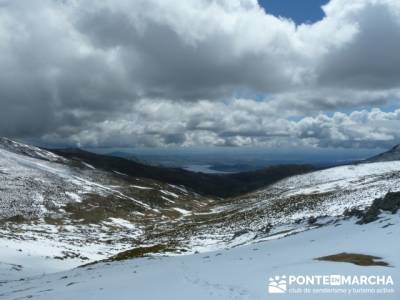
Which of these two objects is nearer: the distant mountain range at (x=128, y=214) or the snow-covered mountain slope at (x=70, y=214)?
the distant mountain range at (x=128, y=214)

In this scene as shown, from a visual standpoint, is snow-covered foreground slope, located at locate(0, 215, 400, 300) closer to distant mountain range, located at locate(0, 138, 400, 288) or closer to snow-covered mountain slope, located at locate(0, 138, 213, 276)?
distant mountain range, located at locate(0, 138, 400, 288)

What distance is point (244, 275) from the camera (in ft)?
68.5

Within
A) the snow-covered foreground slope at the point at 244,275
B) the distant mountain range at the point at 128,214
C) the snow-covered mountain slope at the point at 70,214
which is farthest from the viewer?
the snow-covered mountain slope at the point at 70,214

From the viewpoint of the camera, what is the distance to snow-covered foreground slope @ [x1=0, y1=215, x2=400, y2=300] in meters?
17.2

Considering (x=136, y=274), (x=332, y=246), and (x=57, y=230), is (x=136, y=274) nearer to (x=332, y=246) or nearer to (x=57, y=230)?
(x=332, y=246)

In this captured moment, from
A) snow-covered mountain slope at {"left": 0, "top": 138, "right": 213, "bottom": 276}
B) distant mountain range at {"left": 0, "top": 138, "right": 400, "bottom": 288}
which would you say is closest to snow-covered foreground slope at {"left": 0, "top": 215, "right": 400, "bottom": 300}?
distant mountain range at {"left": 0, "top": 138, "right": 400, "bottom": 288}

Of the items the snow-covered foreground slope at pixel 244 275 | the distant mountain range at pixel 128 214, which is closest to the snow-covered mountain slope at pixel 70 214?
the distant mountain range at pixel 128 214

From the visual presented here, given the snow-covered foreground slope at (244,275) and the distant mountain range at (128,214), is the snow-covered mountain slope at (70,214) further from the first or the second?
the snow-covered foreground slope at (244,275)

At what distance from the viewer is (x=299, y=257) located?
25.5 metres

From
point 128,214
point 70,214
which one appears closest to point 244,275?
point 70,214

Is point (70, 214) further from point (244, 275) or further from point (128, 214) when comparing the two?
point (244, 275)

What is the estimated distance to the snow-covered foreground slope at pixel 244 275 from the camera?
1717 centimetres

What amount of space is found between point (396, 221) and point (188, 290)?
929 inches

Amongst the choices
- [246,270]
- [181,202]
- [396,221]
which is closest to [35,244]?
[246,270]
